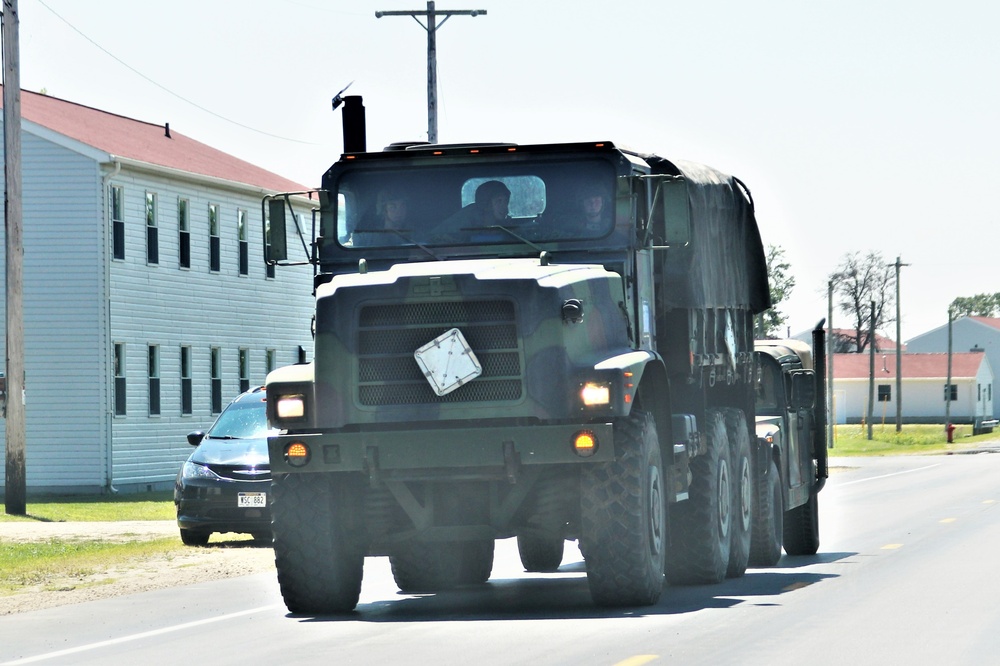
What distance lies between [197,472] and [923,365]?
107 m

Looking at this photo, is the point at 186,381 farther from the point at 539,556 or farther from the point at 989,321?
the point at 989,321

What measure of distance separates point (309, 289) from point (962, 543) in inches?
1311

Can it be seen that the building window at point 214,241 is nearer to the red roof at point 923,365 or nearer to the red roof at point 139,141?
the red roof at point 139,141

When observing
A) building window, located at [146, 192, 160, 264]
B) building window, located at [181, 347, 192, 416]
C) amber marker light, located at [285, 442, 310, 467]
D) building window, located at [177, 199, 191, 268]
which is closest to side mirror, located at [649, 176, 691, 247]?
amber marker light, located at [285, 442, 310, 467]

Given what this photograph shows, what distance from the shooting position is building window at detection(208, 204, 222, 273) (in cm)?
4556

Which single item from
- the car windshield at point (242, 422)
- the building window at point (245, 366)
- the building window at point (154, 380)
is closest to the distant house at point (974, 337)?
the building window at point (245, 366)

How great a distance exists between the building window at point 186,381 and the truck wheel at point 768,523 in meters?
27.8

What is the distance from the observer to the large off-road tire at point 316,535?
1332 cm

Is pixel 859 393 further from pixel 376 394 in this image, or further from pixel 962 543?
pixel 376 394

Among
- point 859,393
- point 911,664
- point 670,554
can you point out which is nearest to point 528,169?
point 670,554

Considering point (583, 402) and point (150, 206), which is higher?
point (150, 206)

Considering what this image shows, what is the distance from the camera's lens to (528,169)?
14.2 meters

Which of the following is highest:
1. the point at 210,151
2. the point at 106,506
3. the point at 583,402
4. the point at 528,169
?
the point at 210,151

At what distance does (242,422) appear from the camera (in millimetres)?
23594
